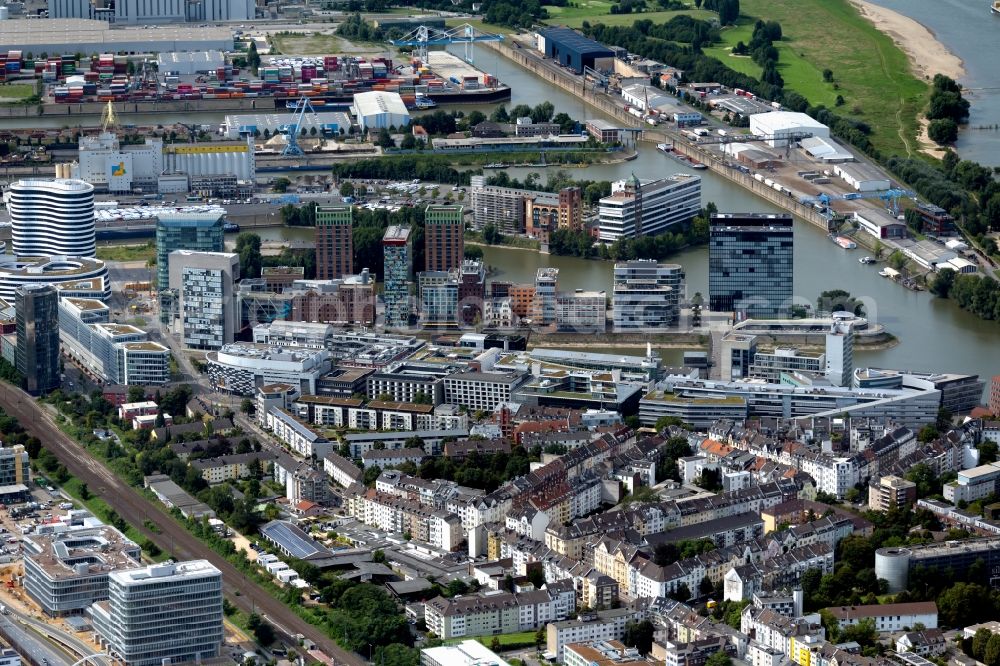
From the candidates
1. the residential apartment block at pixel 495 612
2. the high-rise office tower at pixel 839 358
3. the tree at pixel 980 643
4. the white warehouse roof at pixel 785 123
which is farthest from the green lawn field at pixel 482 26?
the tree at pixel 980 643

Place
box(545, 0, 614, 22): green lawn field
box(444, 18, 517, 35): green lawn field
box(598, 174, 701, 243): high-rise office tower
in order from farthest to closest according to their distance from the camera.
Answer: box(545, 0, 614, 22): green lawn field
box(444, 18, 517, 35): green lawn field
box(598, 174, 701, 243): high-rise office tower

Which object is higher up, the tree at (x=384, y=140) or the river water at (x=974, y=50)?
the river water at (x=974, y=50)

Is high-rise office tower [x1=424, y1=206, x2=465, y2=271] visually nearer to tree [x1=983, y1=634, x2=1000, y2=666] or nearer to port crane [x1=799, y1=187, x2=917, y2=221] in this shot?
port crane [x1=799, y1=187, x2=917, y2=221]

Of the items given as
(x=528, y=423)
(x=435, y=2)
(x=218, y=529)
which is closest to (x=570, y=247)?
(x=528, y=423)

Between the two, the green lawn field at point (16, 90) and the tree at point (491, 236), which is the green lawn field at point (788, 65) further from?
the green lawn field at point (16, 90)

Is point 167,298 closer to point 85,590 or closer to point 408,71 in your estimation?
point 85,590

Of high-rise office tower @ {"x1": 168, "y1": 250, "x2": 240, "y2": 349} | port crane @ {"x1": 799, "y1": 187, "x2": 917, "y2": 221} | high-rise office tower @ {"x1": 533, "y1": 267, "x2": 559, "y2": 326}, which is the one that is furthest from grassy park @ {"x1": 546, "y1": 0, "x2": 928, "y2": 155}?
high-rise office tower @ {"x1": 168, "y1": 250, "x2": 240, "y2": 349}
